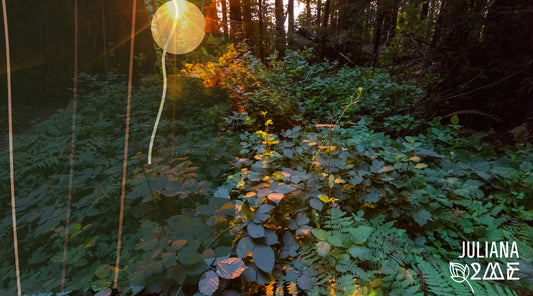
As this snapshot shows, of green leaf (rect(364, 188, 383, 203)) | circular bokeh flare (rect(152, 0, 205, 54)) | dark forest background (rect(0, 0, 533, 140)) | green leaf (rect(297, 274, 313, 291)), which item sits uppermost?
circular bokeh flare (rect(152, 0, 205, 54))

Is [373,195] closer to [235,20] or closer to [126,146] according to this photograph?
[126,146]

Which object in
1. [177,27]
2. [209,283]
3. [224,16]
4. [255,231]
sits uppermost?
[224,16]

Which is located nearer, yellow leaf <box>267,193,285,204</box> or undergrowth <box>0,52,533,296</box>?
undergrowth <box>0,52,533,296</box>

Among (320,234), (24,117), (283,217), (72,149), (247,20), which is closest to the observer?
(320,234)

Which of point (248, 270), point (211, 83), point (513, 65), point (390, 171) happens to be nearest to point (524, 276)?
point (390, 171)

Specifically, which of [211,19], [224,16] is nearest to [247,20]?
[224,16]

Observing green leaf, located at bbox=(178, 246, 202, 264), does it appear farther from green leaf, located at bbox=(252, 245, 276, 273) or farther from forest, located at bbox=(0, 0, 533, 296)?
green leaf, located at bbox=(252, 245, 276, 273)

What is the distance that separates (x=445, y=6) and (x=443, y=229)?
127 inches

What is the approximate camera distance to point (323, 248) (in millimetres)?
1012

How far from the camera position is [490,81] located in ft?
8.43

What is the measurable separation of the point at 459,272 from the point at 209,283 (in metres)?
1.29

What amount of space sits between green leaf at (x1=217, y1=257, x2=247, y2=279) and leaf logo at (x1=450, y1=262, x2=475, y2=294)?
1.02 metres

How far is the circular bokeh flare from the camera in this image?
7.45 m

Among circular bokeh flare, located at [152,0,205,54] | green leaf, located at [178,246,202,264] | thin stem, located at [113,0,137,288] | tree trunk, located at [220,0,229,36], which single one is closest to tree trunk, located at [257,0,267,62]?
tree trunk, located at [220,0,229,36]
